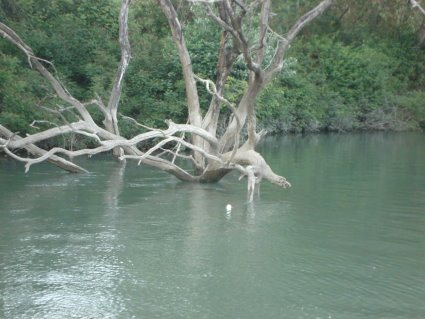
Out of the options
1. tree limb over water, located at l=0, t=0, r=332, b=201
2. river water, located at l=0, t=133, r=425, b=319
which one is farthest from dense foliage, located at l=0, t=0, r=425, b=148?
river water, located at l=0, t=133, r=425, b=319

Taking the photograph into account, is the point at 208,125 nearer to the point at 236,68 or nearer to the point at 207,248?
the point at 207,248

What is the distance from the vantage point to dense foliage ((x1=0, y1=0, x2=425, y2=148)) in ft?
82.5

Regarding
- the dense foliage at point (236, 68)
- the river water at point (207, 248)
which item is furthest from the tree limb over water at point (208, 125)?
the dense foliage at point (236, 68)

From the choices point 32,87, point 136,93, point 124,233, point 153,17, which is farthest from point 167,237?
point 153,17

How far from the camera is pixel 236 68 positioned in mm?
26500

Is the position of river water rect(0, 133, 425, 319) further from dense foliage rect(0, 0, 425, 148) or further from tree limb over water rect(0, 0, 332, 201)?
dense foliage rect(0, 0, 425, 148)

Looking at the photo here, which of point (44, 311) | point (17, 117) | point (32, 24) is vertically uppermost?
point (32, 24)

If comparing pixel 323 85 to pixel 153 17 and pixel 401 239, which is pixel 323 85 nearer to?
pixel 153 17

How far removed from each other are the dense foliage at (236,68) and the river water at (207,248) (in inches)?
255

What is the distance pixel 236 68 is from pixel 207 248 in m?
16.0

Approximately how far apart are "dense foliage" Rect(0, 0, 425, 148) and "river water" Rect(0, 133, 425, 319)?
648 cm

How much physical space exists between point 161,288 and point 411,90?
41006mm

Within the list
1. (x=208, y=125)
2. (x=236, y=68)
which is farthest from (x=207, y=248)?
(x=236, y=68)

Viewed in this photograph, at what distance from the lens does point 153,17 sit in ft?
106
